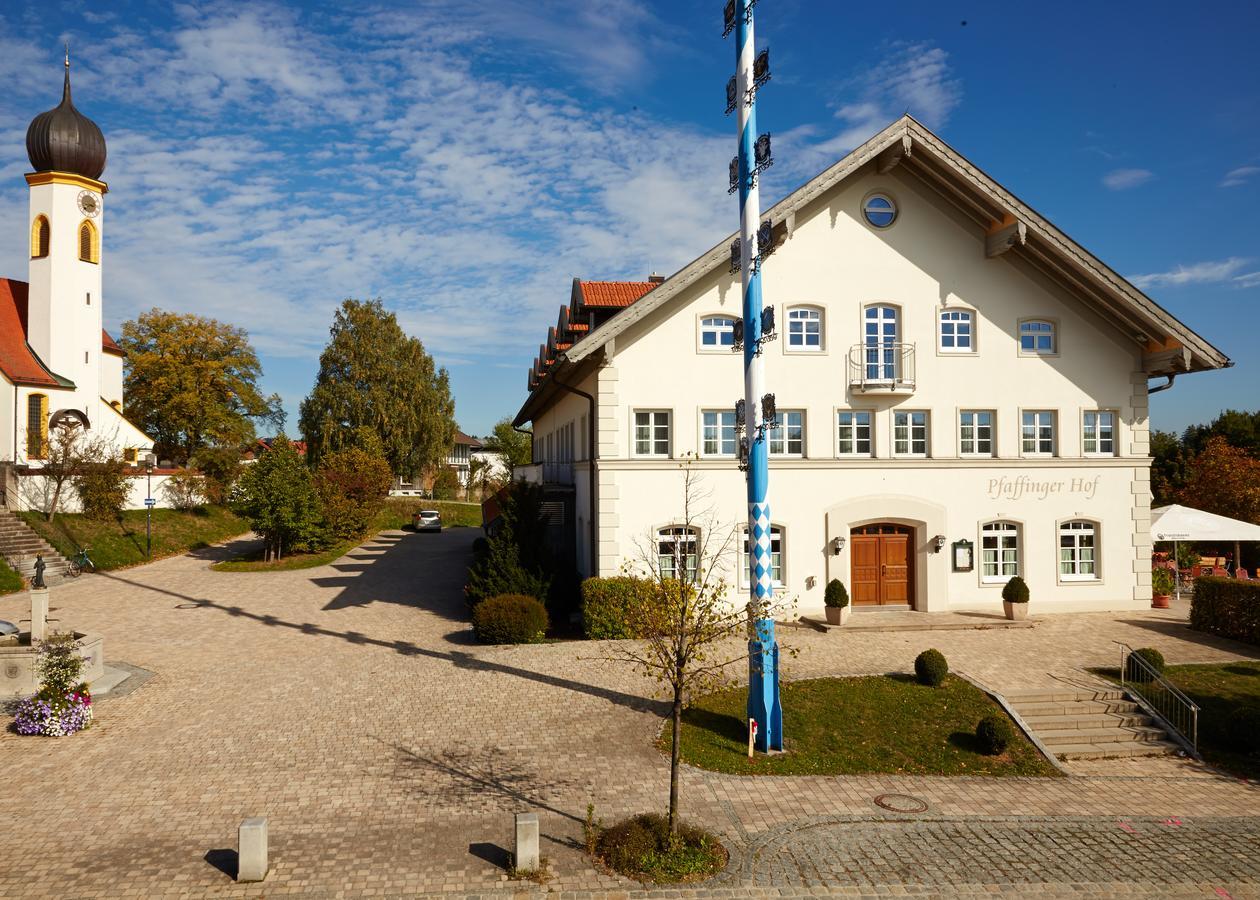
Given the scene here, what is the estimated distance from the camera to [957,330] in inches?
891

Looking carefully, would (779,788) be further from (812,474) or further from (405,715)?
(812,474)

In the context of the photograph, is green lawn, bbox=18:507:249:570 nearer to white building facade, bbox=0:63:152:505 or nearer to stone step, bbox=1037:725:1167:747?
white building facade, bbox=0:63:152:505

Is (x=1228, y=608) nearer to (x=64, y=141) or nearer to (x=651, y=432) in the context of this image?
(x=651, y=432)

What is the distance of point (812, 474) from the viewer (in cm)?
2186

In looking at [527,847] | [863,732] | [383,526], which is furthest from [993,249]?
[383,526]

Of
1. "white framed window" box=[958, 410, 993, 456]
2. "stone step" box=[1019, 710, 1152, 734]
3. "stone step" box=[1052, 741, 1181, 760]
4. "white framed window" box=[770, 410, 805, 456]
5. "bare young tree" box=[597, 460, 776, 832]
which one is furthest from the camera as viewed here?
"white framed window" box=[958, 410, 993, 456]

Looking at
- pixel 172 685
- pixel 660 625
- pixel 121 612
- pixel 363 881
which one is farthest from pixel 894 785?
pixel 121 612

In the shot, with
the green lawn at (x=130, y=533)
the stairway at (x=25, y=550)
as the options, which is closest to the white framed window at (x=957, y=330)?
the stairway at (x=25, y=550)

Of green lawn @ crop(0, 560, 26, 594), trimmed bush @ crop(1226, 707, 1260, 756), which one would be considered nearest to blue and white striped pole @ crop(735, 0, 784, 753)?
trimmed bush @ crop(1226, 707, 1260, 756)

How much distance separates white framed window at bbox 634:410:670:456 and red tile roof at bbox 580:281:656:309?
7386 mm

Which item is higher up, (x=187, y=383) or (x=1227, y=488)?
(x=187, y=383)

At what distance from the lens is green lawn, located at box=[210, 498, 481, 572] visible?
34.8m

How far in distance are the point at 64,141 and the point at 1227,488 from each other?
5606cm

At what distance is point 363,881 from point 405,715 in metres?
5.82
